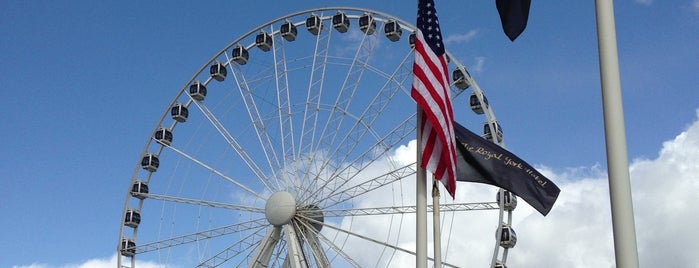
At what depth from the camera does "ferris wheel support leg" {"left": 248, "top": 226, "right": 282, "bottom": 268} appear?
Result: 31.6 m

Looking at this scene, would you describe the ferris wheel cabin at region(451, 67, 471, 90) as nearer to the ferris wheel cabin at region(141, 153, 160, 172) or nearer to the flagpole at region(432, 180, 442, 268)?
the ferris wheel cabin at region(141, 153, 160, 172)

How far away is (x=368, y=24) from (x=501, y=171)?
19.5m

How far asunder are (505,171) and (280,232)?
18709 mm

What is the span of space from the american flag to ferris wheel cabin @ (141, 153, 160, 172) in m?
24.5

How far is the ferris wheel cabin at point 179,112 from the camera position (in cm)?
3753

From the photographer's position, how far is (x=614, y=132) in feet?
27.8

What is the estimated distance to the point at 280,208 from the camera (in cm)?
3161

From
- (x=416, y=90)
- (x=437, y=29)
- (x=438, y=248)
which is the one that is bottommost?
(x=438, y=248)

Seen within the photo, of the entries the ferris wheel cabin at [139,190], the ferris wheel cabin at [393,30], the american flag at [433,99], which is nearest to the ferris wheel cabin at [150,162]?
the ferris wheel cabin at [139,190]

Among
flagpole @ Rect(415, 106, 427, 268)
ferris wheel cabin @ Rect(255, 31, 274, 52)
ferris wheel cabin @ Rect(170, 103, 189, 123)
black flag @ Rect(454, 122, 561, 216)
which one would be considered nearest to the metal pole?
flagpole @ Rect(415, 106, 427, 268)

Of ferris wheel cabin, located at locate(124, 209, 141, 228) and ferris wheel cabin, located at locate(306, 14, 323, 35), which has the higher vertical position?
ferris wheel cabin, located at locate(306, 14, 323, 35)

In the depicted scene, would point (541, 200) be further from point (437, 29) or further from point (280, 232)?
point (280, 232)

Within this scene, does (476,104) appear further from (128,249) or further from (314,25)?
(128,249)

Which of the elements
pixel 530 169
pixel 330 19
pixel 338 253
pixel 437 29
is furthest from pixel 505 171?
pixel 330 19
